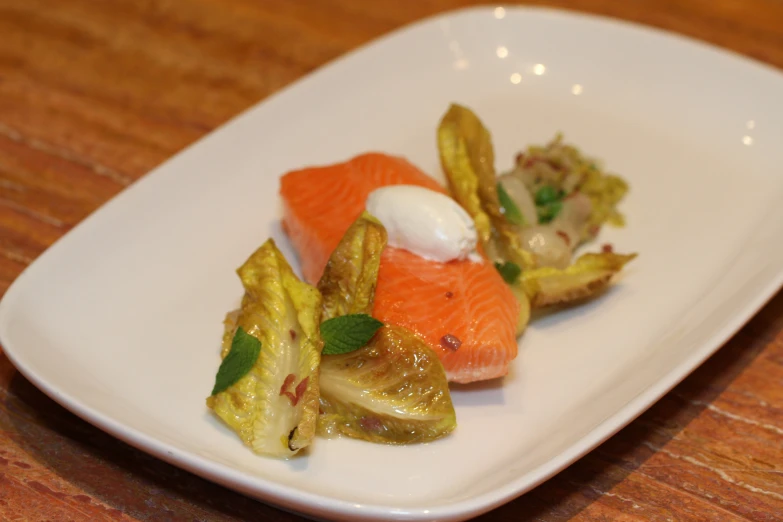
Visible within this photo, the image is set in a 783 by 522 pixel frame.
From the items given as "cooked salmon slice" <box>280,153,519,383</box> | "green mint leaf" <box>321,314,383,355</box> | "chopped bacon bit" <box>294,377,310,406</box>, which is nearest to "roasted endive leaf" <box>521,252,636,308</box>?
"cooked salmon slice" <box>280,153,519,383</box>

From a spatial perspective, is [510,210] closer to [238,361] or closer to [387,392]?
[387,392]

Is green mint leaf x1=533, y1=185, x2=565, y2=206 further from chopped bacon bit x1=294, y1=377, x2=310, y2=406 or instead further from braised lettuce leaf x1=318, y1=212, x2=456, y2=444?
chopped bacon bit x1=294, y1=377, x2=310, y2=406

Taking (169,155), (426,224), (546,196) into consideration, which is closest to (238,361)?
(426,224)

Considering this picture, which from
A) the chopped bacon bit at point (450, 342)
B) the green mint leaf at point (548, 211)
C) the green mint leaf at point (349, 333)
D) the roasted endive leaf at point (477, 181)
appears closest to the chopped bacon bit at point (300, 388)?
the green mint leaf at point (349, 333)

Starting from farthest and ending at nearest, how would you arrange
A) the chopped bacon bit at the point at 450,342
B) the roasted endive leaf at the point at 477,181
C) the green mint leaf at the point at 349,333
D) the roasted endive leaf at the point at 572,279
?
the roasted endive leaf at the point at 477,181 → the roasted endive leaf at the point at 572,279 → the chopped bacon bit at the point at 450,342 → the green mint leaf at the point at 349,333

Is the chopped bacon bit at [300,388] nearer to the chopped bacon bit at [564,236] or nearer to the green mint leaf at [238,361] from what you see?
the green mint leaf at [238,361]

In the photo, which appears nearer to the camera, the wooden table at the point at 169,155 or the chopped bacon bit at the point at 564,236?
the wooden table at the point at 169,155

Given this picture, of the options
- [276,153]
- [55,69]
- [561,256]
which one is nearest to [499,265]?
[561,256]
